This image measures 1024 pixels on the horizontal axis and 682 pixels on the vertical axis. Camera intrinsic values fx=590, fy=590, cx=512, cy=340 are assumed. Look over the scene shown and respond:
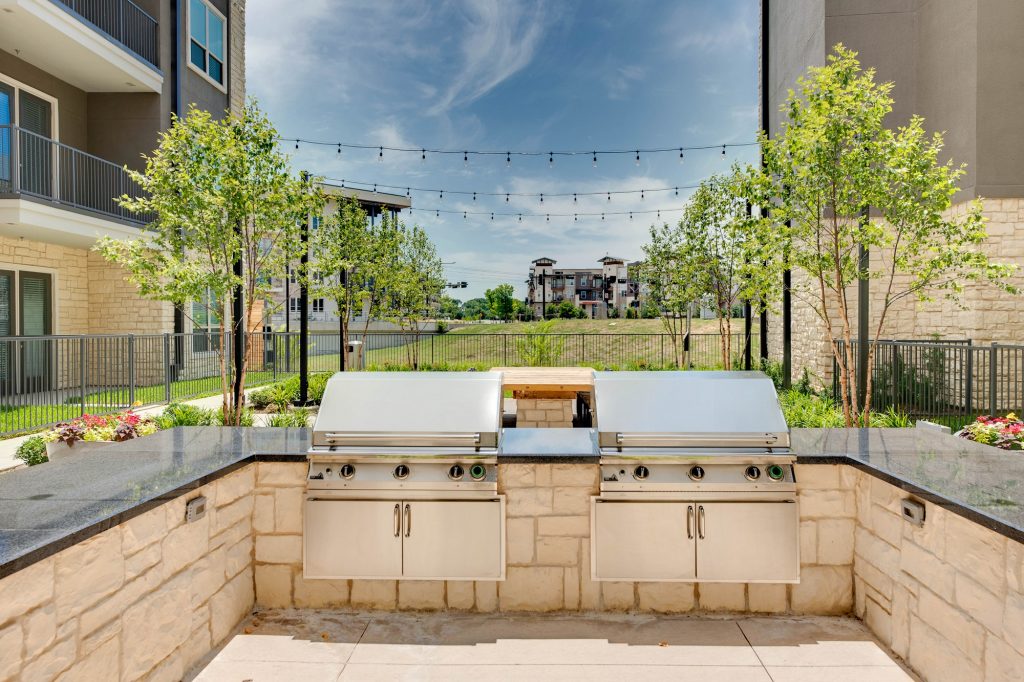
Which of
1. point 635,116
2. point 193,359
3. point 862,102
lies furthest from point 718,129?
point 193,359

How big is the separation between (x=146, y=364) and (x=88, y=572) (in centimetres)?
1138

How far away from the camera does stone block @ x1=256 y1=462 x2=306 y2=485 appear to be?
3.47m

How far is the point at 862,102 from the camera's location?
712cm

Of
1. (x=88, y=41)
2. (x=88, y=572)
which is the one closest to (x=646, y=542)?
(x=88, y=572)

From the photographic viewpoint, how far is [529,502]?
3.38 meters

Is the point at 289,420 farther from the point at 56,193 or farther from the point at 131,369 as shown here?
the point at 56,193

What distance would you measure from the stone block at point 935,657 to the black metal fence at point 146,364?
7.26 meters

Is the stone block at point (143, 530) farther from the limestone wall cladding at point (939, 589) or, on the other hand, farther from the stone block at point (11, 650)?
the limestone wall cladding at point (939, 589)

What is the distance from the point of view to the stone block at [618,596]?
3428mm

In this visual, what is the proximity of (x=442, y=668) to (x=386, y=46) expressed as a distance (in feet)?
69.0

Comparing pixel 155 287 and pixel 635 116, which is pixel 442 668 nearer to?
pixel 155 287

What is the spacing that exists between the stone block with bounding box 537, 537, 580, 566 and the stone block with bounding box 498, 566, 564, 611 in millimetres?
45

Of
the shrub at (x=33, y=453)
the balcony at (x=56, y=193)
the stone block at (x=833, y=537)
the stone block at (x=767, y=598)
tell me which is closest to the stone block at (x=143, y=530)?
the stone block at (x=767, y=598)

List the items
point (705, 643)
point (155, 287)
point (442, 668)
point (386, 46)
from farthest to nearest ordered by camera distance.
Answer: point (386, 46) < point (155, 287) < point (705, 643) < point (442, 668)
